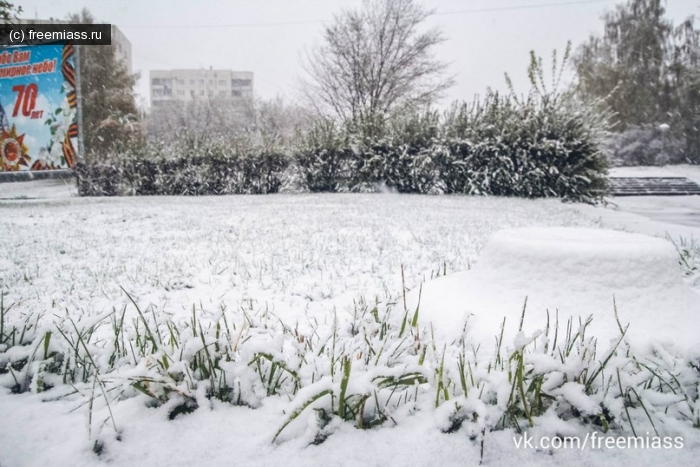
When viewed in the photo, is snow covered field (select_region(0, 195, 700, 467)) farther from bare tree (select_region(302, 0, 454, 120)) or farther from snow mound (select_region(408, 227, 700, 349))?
bare tree (select_region(302, 0, 454, 120))

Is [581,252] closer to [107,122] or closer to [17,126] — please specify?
[17,126]

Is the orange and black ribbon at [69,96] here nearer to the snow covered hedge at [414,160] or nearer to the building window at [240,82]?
the snow covered hedge at [414,160]

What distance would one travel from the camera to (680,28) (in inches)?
997

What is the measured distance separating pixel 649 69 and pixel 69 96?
108 ft

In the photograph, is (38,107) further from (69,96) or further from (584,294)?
(584,294)

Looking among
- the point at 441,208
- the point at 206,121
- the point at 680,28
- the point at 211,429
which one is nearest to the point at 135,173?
the point at 441,208

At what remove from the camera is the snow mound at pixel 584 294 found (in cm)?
165

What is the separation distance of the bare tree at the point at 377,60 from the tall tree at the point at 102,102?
10726 millimetres

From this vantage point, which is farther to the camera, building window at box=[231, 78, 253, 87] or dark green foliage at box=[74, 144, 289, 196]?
building window at box=[231, 78, 253, 87]

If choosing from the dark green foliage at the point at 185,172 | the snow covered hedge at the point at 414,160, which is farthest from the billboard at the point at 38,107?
the dark green foliage at the point at 185,172

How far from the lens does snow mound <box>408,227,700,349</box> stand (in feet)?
5.42

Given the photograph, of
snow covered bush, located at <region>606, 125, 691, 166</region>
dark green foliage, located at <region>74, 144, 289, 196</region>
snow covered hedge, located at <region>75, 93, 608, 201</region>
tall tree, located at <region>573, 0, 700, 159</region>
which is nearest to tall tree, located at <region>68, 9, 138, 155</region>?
dark green foliage, located at <region>74, 144, 289, 196</region>

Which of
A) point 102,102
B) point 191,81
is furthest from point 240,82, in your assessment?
point 102,102

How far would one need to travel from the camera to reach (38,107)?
1055cm
